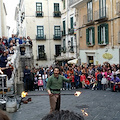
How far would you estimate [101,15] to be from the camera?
21641mm

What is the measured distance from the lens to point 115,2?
19.7 m

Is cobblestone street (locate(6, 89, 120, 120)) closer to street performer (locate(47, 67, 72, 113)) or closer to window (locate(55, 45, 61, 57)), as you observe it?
street performer (locate(47, 67, 72, 113))

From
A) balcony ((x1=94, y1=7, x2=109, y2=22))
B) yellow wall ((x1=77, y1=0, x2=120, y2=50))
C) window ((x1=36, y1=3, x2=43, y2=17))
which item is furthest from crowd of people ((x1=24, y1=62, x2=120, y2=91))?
window ((x1=36, y1=3, x2=43, y2=17))

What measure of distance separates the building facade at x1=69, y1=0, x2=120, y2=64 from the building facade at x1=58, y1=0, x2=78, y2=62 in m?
1.63

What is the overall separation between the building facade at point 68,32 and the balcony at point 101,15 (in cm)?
571

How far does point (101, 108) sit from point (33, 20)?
1069 inches

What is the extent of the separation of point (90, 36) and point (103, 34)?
9.10 feet

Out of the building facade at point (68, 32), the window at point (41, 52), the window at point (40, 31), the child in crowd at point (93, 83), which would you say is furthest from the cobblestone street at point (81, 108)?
the window at point (40, 31)

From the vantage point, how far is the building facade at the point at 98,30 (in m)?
20.0

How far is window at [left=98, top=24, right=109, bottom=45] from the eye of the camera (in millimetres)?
21234

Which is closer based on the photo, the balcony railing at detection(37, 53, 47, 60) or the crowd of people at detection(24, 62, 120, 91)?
the crowd of people at detection(24, 62, 120, 91)

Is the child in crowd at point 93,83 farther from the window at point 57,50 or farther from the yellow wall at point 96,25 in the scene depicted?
the window at point 57,50

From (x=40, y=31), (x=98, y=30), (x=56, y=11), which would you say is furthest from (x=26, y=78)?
(x=56, y=11)

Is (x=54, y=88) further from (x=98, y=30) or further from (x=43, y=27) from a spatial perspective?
(x=43, y=27)
